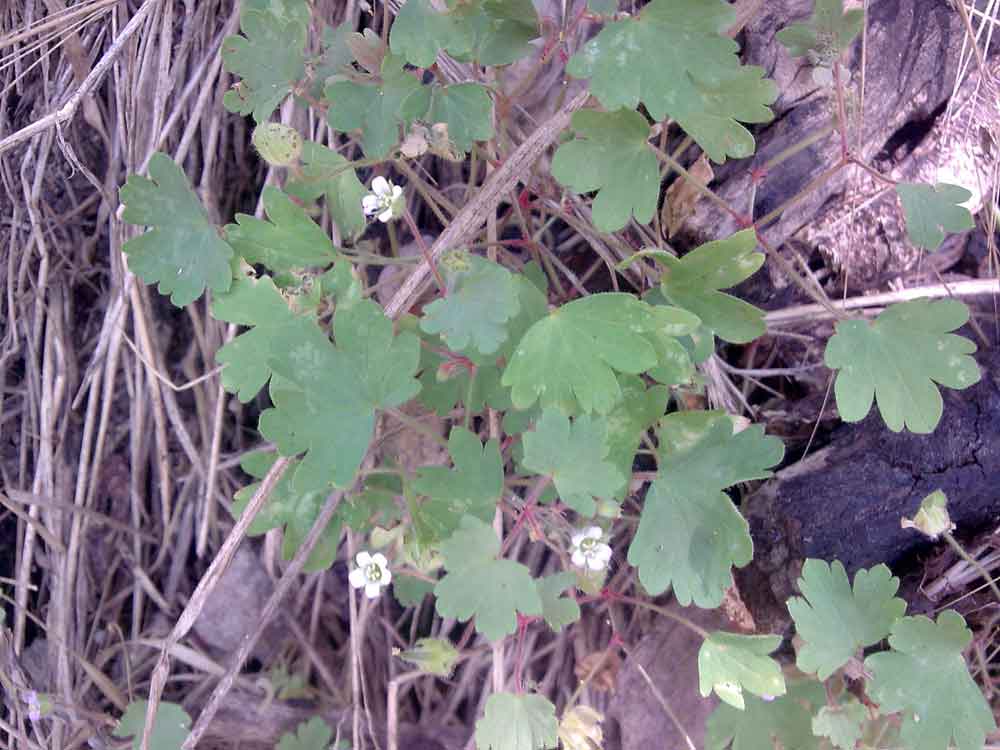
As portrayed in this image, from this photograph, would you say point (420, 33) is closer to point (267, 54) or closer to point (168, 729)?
point (267, 54)

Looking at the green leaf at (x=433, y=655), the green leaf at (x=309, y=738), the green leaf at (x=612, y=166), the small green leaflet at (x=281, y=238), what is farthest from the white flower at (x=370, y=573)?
the green leaf at (x=612, y=166)

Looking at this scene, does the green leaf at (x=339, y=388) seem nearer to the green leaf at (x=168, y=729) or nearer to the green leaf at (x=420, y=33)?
the green leaf at (x=420, y=33)

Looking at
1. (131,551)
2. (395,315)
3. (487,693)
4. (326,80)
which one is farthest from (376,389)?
(131,551)

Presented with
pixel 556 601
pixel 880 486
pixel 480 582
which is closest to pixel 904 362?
pixel 880 486

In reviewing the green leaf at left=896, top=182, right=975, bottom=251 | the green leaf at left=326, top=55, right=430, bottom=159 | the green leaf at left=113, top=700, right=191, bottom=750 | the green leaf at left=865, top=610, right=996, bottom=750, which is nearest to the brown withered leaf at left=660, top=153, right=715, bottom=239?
the green leaf at left=896, top=182, right=975, bottom=251

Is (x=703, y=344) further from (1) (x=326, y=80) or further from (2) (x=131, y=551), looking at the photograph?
(2) (x=131, y=551)
